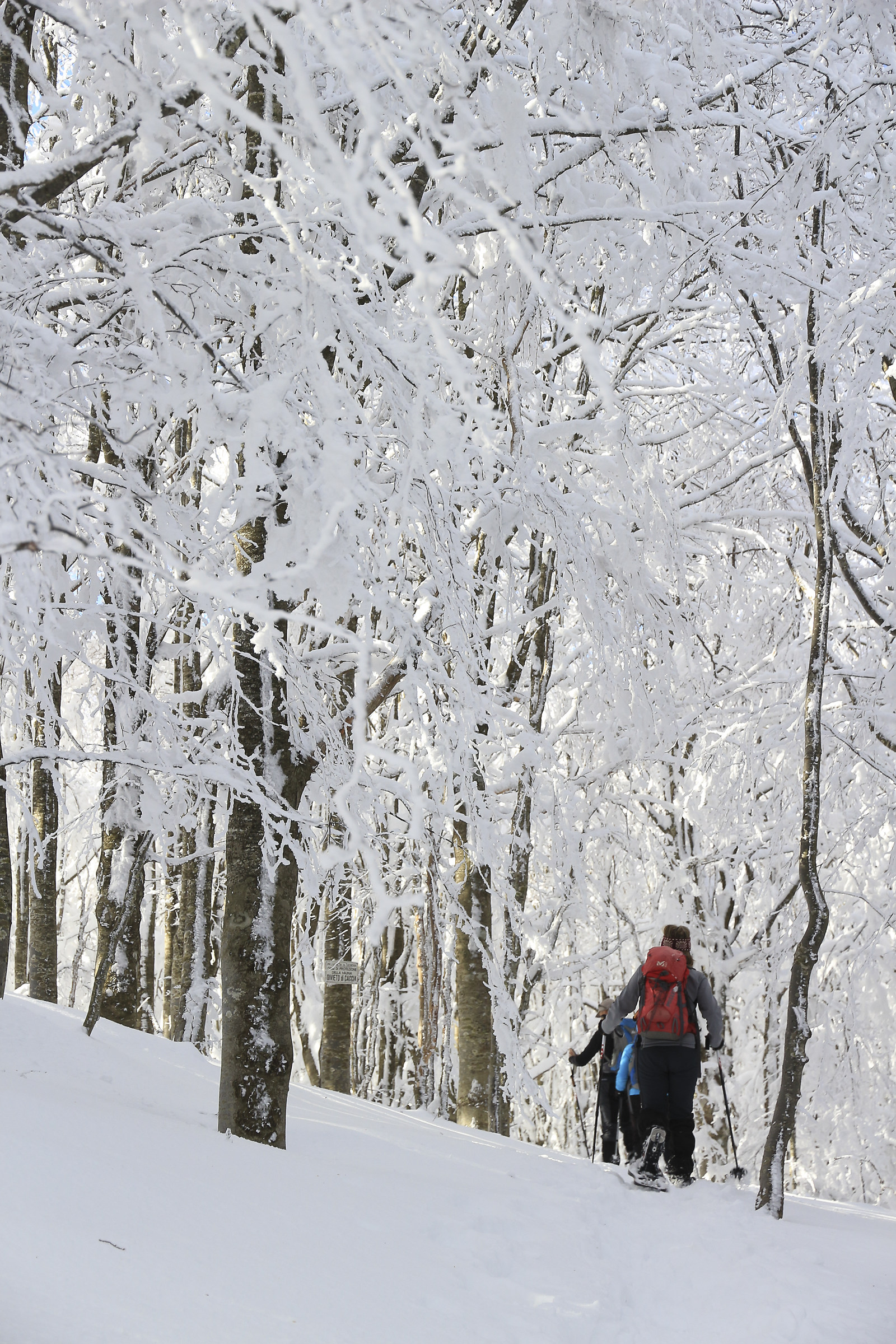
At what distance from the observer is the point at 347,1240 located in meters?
3.59

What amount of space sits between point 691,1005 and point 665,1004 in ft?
0.68

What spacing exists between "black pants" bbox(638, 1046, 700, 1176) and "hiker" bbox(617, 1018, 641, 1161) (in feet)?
0.35

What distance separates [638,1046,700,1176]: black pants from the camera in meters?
6.52

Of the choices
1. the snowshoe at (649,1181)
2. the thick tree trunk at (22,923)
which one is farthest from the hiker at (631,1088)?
the thick tree trunk at (22,923)

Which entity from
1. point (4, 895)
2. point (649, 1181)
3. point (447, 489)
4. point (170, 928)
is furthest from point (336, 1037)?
point (447, 489)

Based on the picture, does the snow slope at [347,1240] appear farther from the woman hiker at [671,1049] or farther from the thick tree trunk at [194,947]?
the thick tree trunk at [194,947]

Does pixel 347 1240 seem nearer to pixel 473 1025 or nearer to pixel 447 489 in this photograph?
pixel 447 489

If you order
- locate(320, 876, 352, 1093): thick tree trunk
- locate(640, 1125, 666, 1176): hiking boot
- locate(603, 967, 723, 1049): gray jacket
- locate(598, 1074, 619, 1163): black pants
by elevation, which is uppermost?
locate(603, 967, 723, 1049): gray jacket

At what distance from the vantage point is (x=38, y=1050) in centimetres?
539

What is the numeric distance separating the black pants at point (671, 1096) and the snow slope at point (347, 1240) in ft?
0.84

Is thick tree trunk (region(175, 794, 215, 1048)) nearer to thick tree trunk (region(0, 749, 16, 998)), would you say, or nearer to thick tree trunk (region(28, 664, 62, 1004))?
thick tree trunk (region(28, 664, 62, 1004))

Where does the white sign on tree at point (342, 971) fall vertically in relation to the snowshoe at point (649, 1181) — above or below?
above

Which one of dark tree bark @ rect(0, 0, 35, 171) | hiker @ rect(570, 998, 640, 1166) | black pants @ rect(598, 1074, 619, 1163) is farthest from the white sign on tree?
dark tree bark @ rect(0, 0, 35, 171)

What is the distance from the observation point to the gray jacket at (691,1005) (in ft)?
20.8
